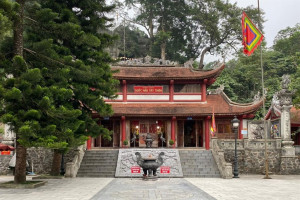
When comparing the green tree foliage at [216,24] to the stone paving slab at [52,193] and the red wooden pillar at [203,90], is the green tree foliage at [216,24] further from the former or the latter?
the stone paving slab at [52,193]

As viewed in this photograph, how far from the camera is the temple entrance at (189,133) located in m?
25.3

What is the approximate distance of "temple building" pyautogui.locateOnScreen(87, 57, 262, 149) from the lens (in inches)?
938

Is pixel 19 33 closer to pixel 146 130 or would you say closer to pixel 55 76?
pixel 55 76

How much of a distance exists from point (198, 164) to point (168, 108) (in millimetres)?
5898

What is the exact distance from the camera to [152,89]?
24.8m

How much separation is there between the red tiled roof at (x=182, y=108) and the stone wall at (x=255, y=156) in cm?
303

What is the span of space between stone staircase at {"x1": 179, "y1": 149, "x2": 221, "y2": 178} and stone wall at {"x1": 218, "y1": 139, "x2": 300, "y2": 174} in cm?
135

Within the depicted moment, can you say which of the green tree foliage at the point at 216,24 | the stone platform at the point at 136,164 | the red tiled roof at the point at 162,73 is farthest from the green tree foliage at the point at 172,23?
the stone platform at the point at 136,164

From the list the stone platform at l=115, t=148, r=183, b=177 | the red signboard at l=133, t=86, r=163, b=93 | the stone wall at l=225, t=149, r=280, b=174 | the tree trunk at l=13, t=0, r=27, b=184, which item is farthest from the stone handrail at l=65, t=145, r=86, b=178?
the stone wall at l=225, t=149, r=280, b=174

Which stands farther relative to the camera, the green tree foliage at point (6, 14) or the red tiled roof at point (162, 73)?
the red tiled roof at point (162, 73)

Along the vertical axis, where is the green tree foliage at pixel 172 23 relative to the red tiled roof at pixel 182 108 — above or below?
above

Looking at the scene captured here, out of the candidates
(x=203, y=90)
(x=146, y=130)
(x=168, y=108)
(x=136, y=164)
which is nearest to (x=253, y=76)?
(x=203, y=90)

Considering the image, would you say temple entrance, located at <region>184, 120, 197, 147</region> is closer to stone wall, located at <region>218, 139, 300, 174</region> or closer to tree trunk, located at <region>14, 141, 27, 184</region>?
stone wall, located at <region>218, 139, 300, 174</region>

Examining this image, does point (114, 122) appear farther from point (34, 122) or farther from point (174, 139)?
point (34, 122)
